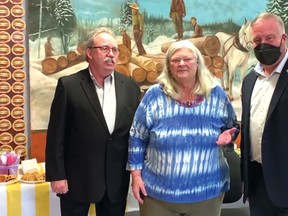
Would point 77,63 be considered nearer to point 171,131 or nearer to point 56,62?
point 56,62

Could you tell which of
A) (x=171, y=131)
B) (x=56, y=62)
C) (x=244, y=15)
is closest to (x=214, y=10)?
(x=244, y=15)

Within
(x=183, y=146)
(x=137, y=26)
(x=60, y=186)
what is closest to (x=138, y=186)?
(x=183, y=146)

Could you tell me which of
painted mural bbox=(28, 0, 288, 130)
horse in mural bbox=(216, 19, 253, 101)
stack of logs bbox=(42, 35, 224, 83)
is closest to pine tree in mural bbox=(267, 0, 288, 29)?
painted mural bbox=(28, 0, 288, 130)

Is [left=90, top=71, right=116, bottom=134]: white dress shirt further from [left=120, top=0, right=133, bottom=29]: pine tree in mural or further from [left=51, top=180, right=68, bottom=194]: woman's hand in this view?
[left=120, top=0, right=133, bottom=29]: pine tree in mural

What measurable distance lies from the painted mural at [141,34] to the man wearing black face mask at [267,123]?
51.0 inches

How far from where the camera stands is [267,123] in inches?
62.4

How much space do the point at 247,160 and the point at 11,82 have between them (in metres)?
1.68

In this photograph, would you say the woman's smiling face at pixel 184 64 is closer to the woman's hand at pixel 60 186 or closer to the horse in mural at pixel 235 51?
the woman's hand at pixel 60 186

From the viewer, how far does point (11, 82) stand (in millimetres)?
2660

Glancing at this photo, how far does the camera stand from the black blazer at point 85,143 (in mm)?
1816

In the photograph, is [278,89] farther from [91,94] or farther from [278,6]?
[278,6]

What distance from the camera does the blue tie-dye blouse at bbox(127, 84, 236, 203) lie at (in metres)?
1.62

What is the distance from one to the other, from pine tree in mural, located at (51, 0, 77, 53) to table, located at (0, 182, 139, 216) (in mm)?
1051

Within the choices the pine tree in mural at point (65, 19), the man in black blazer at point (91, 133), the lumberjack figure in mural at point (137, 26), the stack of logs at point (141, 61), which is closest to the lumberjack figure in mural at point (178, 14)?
the stack of logs at point (141, 61)
